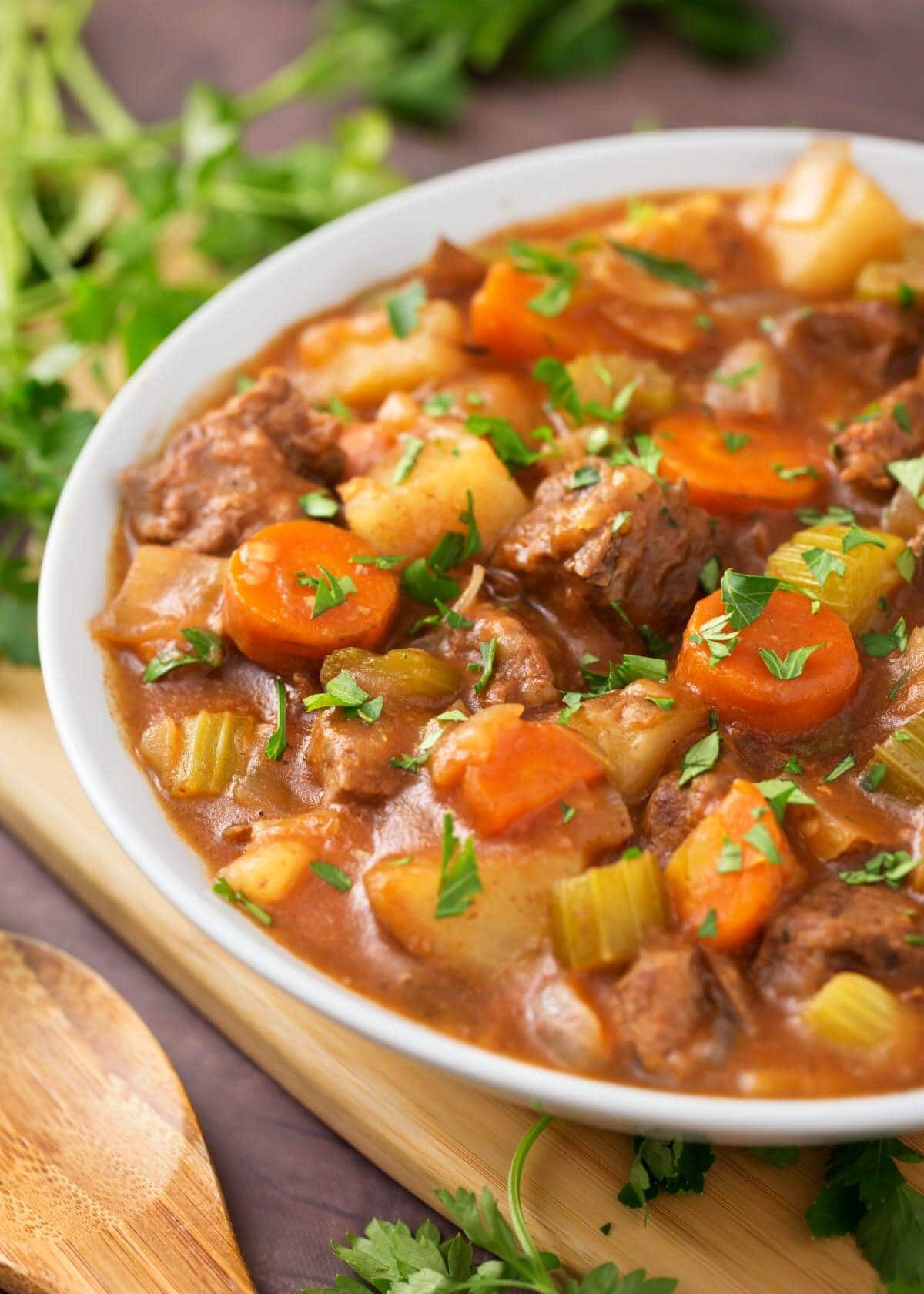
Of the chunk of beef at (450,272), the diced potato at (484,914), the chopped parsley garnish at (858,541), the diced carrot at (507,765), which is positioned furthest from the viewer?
the chunk of beef at (450,272)

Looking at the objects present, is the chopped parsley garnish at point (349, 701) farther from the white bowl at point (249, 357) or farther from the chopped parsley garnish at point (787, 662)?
the chopped parsley garnish at point (787, 662)

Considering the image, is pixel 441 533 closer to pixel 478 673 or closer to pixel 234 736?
pixel 478 673

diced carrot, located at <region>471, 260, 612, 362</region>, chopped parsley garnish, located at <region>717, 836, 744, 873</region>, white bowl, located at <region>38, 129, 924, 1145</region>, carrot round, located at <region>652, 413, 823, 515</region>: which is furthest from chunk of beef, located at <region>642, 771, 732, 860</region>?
diced carrot, located at <region>471, 260, 612, 362</region>

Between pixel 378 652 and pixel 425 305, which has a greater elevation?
pixel 425 305

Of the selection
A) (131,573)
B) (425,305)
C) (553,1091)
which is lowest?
(553,1091)

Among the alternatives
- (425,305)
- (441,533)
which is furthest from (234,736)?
(425,305)

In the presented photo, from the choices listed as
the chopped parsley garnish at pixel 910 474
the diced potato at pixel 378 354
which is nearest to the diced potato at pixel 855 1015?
the chopped parsley garnish at pixel 910 474
